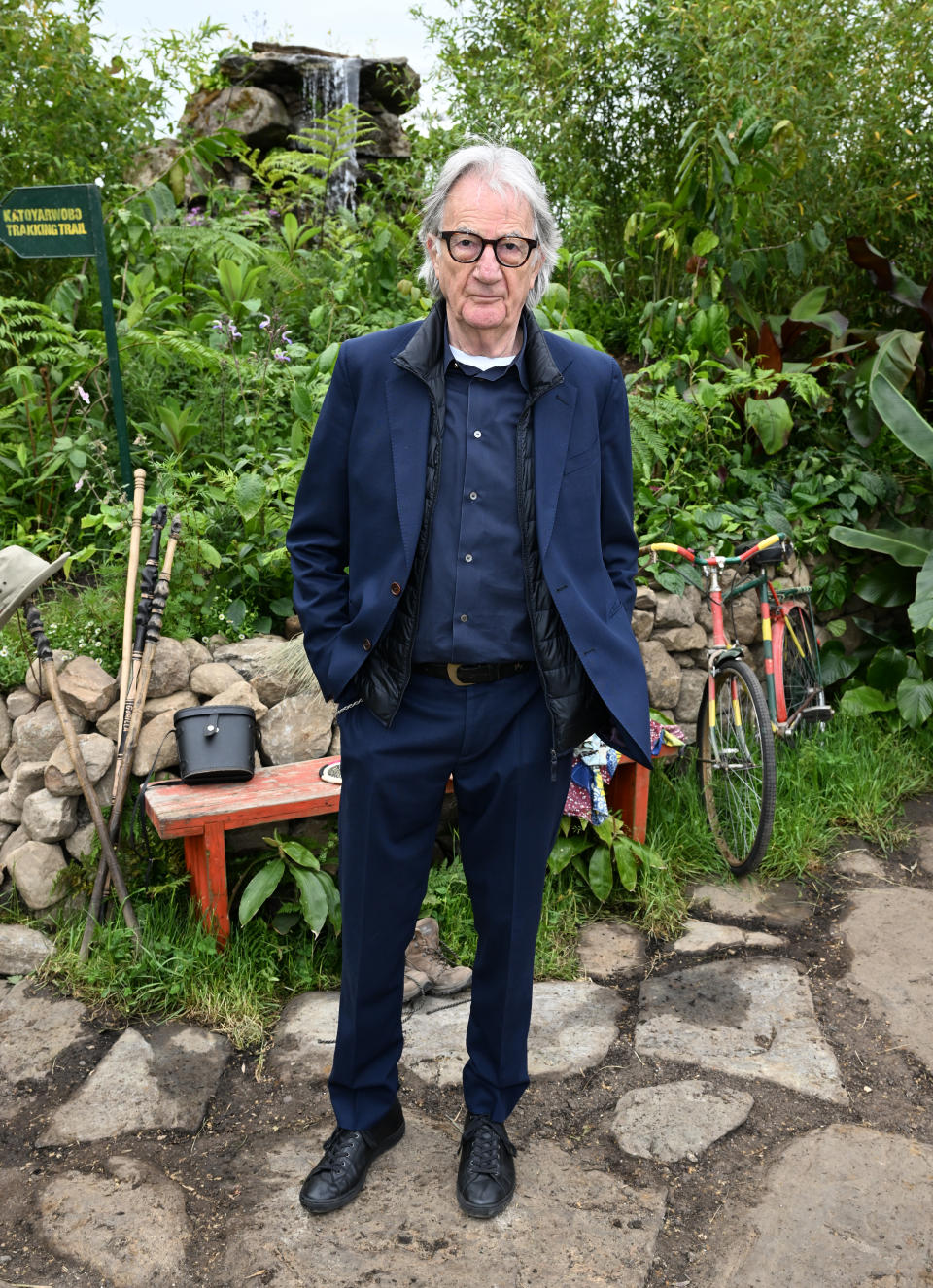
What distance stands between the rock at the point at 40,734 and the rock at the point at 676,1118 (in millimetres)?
2272

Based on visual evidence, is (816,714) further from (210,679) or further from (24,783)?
(24,783)

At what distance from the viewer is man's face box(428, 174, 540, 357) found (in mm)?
2318

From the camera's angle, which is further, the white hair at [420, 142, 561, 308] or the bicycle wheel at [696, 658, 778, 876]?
the bicycle wheel at [696, 658, 778, 876]

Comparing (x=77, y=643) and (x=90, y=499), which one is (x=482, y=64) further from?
(x=77, y=643)

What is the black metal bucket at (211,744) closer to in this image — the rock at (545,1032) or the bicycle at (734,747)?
the rock at (545,1032)

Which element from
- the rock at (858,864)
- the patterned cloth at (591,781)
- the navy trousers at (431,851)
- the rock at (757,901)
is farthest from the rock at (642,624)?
the navy trousers at (431,851)

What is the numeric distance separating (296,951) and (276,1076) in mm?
535

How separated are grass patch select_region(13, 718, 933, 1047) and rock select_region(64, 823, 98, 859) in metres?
0.21

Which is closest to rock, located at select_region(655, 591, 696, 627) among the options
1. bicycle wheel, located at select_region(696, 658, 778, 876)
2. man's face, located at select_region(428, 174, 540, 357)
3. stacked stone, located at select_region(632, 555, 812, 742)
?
stacked stone, located at select_region(632, 555, 812, 742)

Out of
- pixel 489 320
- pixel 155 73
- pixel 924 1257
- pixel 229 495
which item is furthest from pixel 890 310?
pixel 924 1257

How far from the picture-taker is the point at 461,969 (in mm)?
3678

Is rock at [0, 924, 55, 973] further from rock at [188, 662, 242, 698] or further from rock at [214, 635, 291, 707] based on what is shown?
rock at [214, 635, 291, 707]

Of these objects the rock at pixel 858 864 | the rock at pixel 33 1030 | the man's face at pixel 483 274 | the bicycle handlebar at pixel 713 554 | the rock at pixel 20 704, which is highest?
the man's face at pixel 483 274

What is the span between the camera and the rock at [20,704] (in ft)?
13.6
